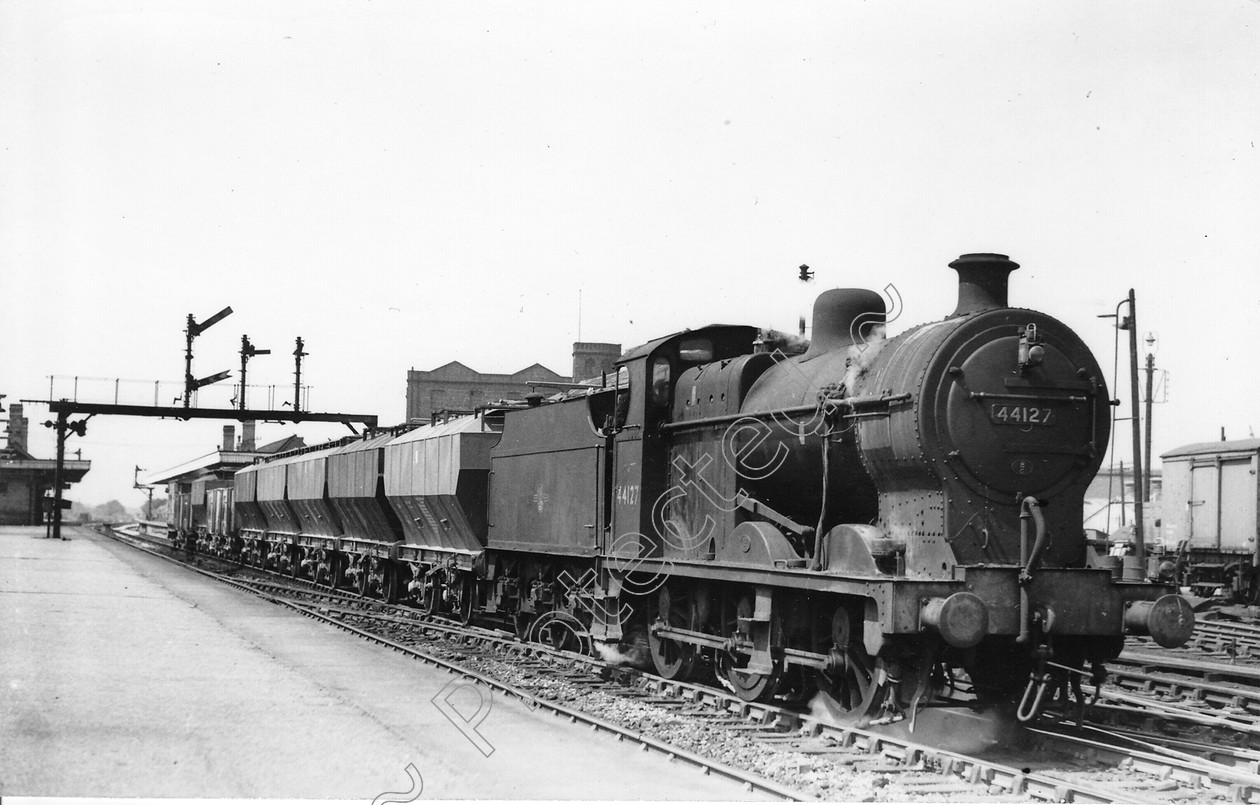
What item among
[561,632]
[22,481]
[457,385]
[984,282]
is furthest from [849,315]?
[22,481]

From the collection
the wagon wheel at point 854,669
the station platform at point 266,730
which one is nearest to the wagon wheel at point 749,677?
the wagon wheel at point 854,669

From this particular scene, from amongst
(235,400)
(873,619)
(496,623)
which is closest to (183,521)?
(235,400)

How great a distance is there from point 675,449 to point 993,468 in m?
4.01

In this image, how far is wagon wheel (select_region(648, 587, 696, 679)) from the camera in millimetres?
11947

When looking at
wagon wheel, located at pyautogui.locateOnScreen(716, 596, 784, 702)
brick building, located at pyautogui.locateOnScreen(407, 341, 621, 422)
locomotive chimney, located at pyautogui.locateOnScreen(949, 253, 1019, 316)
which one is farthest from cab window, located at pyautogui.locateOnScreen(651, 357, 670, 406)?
brick building, located at pyautogui.locateOnScreen(407, 341, 621, 422)

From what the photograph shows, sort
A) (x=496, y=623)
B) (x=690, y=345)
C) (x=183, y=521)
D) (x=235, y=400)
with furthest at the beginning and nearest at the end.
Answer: (x=183, y=521) → (x=235, y=400) → (x=496, y=623) → (x=690, y=345)

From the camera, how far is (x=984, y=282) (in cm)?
932

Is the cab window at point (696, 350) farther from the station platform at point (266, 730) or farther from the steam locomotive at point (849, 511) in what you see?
the station platform at point (266, 730)

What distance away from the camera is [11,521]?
67750 mm

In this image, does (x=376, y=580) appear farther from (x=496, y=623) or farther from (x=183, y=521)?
(x=183, y=521)

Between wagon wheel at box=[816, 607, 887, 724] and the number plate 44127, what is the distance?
1886 millimetres

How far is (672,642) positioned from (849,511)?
2812mm

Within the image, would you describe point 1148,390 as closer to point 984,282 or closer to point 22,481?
point 984,282

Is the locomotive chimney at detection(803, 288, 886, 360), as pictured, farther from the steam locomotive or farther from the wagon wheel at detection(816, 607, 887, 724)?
the wagon wheel at detection(816, 607, 887, 724)
